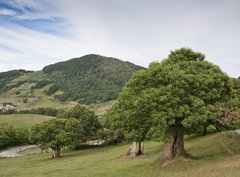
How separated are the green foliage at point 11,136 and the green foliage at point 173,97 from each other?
92.7 metres

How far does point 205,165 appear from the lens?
3041 cm

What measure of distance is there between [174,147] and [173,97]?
245 inches

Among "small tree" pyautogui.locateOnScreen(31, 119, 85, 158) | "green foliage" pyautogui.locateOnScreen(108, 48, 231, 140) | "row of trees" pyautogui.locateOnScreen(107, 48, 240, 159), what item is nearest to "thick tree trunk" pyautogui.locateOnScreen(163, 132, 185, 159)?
"row of trees" pyautogui.locateOnScreen(107, 48, 240, 159)

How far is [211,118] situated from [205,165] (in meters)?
4.49

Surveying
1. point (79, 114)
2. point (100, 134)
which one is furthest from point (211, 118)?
point (79, 114)

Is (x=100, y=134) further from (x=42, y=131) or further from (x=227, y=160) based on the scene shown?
(x=227, y=160)

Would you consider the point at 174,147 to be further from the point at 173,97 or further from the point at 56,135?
the point at 56,135

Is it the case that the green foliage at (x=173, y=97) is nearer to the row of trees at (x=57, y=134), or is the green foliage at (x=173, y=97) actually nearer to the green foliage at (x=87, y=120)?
the row of trees at (x=57, y=134)

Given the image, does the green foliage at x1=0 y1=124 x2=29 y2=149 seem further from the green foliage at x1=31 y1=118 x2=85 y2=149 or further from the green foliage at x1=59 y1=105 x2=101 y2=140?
the green foliage at x1=31 y1=118 x2=85 y2=149

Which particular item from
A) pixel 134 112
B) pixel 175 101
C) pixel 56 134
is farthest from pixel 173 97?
pixel 56 134

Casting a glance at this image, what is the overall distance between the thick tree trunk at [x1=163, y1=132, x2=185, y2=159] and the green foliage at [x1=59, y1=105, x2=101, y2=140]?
52.8m

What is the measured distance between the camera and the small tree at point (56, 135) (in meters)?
69.6

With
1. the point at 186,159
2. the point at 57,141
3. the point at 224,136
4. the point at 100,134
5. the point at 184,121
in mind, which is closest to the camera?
the point at 184,121

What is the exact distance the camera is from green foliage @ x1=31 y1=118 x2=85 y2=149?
6950 cm
